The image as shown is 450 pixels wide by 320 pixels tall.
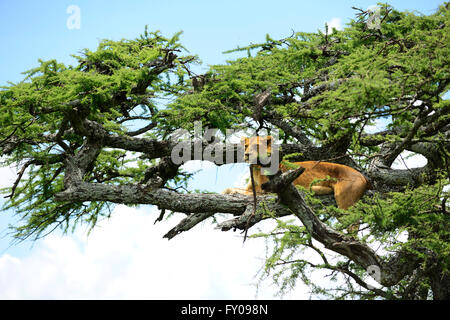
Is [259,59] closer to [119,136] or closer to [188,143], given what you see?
[188,143]

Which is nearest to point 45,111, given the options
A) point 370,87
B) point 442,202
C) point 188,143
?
point 188,143

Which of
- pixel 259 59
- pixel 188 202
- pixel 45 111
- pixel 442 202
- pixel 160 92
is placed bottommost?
pixel 442 202

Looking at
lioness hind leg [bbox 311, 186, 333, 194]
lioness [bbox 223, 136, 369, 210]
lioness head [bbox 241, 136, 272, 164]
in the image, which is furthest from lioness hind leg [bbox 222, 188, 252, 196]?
lioness head [bbox 241, 136, 272, 164]

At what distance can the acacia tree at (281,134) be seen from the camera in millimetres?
6168

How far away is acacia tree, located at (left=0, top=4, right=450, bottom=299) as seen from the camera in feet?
20.2

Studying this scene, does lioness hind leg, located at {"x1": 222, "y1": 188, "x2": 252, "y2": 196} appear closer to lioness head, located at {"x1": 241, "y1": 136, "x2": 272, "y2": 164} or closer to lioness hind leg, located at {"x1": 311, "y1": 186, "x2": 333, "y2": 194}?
lioness hind leg, located at {"x1": 311, "y1": 186, "x2": 333, "y2": 194}

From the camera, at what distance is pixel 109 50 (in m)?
8.36

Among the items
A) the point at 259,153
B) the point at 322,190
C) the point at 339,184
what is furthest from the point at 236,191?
the point at 259,153

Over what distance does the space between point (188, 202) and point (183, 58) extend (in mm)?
2325

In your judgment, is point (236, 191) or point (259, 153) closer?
point (259, 153)

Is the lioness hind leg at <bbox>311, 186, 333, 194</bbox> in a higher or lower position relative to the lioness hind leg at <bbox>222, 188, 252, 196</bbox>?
higher

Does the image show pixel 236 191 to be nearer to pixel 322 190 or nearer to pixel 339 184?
pixel 322 190

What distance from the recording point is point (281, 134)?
9938 millimetres

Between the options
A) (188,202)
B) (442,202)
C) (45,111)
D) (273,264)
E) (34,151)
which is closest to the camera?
(442,202)
